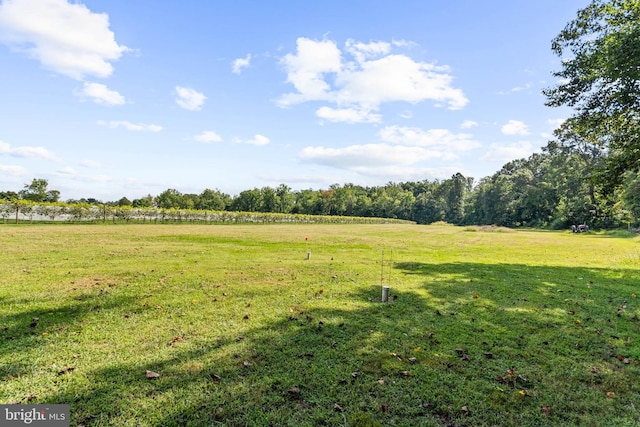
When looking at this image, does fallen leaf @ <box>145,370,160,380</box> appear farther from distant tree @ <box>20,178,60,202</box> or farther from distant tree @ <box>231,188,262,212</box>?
distant tree @ <box>231,188,262,212</box>

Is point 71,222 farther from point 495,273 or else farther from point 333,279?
point 495,273

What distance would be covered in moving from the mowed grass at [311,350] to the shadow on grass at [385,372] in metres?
0.02

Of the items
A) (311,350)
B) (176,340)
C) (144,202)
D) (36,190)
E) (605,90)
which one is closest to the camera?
(311,350)

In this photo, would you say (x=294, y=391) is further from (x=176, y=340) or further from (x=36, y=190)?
(x=36, y=190)

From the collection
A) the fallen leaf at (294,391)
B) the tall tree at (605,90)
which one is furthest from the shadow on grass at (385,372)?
the tall tree at (605,90)

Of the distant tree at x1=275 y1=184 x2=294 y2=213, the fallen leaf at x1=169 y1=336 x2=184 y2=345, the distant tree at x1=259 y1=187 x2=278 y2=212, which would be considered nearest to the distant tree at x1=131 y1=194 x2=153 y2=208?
the distant tree at x1=259 y1=187 x2=278 y2=212

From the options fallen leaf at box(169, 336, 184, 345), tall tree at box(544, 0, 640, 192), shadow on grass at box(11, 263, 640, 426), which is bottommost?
shadow on grass at box(11, 263, 640, 426)

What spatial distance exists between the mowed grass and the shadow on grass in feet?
0.07

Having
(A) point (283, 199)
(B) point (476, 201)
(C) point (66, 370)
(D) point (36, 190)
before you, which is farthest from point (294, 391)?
(B) point (476, 201)

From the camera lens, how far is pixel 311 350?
16.0 ft

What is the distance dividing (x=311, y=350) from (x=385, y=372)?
117 cm

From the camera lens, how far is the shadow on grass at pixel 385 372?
135 inches

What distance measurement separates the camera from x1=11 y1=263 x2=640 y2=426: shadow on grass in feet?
11.2

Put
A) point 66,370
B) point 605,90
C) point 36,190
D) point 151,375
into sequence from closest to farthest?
point 151,375
point 66,370
point 605,90
point 36,190
